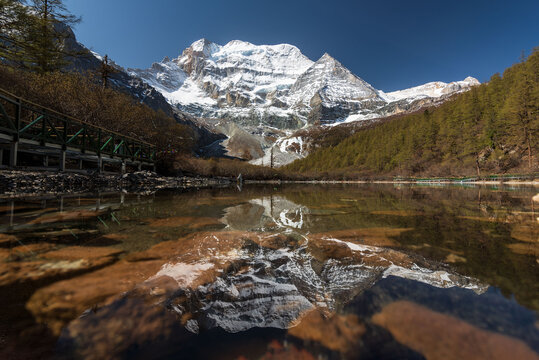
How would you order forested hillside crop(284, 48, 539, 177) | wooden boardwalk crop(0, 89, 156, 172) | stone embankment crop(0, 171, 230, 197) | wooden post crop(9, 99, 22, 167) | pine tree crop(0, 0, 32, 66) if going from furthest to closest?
1. forested hillside crop(284, 48, 539, 177)
2. pine tree crop(0, 0, 32, 66)
3. wooden boardwalk crop(0, 89, 156, 172)
4. wooden post crop(9, 99, 22, 167)
5. stone embankment crop(0, 171, 230, 197)

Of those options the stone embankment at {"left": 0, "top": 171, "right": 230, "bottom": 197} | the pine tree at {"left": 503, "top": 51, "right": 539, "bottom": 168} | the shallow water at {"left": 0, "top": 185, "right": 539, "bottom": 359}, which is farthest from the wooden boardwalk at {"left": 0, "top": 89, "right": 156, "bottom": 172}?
the pine tree at {"left": 503, "top": 51, "right": 539, "bottom": 168}

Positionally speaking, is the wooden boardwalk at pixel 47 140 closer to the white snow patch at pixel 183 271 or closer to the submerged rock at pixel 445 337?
the white snow patch at pixel 183 271

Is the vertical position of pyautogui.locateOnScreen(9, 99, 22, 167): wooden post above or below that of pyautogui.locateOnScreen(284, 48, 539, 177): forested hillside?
below

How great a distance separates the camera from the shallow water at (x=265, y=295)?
1.00 meters

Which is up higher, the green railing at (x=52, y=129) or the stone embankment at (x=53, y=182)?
the green railing at (x=52, y=129)

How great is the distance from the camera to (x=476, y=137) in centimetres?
3203

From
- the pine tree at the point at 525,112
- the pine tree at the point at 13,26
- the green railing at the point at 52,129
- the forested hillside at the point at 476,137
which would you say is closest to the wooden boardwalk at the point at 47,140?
the green railing at the point at 52,129

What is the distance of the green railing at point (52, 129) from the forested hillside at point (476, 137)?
35.7 m

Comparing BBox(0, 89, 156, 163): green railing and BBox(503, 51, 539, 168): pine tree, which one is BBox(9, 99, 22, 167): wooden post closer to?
BBox(0, 89, 156, 163): green railing

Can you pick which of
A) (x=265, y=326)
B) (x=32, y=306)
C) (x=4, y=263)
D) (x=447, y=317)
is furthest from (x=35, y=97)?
(x=447, y=317)

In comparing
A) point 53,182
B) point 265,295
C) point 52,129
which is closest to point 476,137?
point 265,295

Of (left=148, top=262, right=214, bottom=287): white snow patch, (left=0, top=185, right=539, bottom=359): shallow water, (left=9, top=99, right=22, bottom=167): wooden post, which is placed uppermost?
(left=9, top=99, right=22, bottom=167): wooden post

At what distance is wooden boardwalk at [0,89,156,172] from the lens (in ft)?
23.5

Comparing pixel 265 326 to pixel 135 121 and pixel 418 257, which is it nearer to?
pixel 418 257
